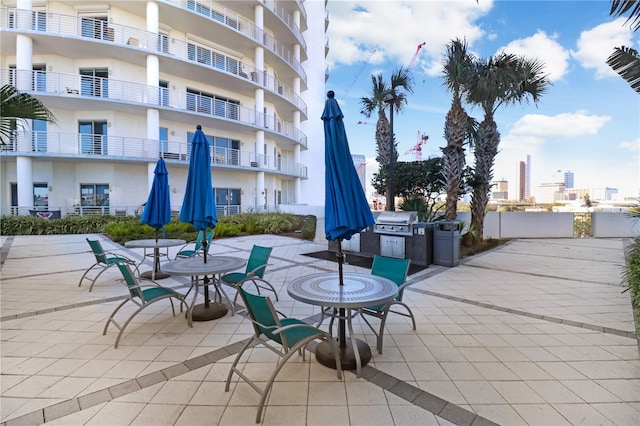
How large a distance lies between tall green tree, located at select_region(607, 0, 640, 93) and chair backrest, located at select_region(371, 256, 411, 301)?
402cm

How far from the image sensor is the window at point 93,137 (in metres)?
14.6

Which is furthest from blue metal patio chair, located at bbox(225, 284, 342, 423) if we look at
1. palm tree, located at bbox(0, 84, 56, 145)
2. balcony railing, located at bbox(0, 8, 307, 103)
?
balcony railing, located at bbox(0, 8, 307, 103)

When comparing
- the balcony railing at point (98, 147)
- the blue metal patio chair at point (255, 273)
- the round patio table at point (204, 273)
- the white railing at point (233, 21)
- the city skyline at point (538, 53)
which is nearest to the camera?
the round patio table at point (204, 273)

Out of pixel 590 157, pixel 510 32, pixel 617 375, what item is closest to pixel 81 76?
pixel 510 32

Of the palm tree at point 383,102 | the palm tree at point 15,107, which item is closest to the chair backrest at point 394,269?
the palm tree at point 15,107

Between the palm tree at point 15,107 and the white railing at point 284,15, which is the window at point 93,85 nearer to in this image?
the palm tree at point 15,107

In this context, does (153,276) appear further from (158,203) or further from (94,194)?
(94,194)

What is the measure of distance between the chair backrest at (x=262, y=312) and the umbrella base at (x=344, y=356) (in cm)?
74

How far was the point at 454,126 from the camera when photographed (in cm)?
880

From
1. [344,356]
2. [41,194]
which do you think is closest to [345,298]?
[344,356]

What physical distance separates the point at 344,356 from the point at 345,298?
0.69 metres

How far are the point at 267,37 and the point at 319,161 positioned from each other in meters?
11.3

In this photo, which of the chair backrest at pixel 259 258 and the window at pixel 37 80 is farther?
the window at pixel 37 80

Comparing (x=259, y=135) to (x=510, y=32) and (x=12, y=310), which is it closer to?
(x=510, y=32)
